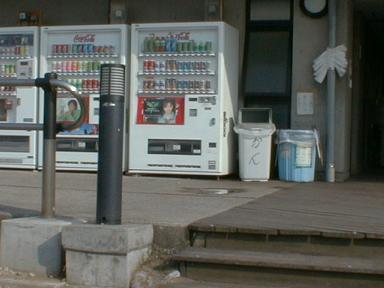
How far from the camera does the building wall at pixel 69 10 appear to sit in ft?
41.7

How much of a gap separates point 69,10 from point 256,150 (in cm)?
467

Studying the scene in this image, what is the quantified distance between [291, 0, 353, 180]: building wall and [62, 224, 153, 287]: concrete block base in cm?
623

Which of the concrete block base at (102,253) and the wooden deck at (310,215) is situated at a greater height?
the wooden deck at (310,215)

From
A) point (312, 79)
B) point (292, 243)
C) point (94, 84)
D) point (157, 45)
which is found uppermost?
point (157, 45)

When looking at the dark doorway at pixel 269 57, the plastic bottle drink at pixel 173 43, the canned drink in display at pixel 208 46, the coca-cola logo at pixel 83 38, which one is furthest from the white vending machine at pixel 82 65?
the dark doorway at pixel 269 57

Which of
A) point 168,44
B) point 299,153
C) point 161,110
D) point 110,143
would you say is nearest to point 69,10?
point 168,44

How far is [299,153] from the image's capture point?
35.5ft

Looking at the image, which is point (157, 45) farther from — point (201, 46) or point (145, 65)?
point (201, 46)

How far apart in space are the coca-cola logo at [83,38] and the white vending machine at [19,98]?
717 mm

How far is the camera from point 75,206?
7492 millimetres

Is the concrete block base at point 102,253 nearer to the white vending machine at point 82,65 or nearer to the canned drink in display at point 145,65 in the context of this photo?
the white vending machine at point 82,65

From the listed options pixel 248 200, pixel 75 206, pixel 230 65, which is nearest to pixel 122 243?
pixel 75 206

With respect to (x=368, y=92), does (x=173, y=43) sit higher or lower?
higher

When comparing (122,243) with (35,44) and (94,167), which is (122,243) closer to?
(94,167)
